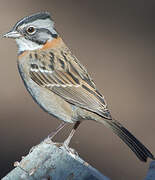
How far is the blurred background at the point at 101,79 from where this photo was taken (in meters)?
7.63

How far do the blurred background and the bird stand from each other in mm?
2583

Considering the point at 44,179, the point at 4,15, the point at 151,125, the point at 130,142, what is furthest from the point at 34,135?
the point at 44,179

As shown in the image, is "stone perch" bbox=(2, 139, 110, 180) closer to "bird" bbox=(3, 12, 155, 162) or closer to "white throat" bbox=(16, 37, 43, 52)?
"bird" bbox=(3, 12, 155, 162)

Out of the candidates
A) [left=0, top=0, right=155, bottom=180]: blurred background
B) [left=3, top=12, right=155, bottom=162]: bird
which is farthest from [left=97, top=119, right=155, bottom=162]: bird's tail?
A: [left=0, top=0, right=155, bottom=180]: blurred background

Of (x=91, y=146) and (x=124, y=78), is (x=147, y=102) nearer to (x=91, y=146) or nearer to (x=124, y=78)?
(x=124, y=78)

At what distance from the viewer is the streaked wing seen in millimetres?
4574

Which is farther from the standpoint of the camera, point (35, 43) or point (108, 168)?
point (108, 168)

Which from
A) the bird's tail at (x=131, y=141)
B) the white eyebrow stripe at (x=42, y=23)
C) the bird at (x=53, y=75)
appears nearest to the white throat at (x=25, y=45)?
the bird at (x=53, y=75)

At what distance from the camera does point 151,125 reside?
8.12 meters

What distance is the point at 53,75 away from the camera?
4809mm

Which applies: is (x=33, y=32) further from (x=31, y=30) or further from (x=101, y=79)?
(x=101, y=79)

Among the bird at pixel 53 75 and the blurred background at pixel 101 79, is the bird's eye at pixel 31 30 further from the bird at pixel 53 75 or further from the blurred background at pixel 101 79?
the blurred background at pixel 101 79

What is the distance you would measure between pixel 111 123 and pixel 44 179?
1.64 meters

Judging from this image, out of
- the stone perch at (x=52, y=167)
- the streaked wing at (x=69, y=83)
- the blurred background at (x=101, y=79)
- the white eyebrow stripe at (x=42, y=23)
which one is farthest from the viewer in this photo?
the blurred background at (x=101, y=79)
